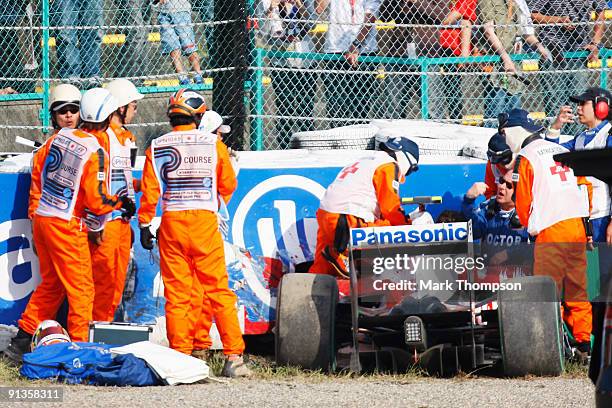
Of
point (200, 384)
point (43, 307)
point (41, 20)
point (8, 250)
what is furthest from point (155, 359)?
point (41, 20)

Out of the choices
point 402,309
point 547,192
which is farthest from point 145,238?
point 547,192

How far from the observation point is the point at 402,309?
28.3 ft

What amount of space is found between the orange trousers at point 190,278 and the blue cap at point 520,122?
2505mm

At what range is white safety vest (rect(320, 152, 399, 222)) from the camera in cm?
952

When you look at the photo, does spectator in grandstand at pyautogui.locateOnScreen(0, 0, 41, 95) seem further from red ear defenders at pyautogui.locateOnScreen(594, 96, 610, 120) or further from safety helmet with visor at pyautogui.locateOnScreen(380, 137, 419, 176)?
red ear defenders at pyautogui.locateOnScreen(594, 96, 610, 120)

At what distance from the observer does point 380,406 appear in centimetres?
722

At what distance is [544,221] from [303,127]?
10.0 ft

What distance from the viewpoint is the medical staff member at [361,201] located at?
951 centimetres

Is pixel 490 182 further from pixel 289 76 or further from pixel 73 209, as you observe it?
pixel 73 209

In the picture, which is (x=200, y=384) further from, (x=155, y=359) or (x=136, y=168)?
(x=136, y=168)

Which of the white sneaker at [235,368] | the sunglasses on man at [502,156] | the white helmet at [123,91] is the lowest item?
the white sneaker at [235,368]

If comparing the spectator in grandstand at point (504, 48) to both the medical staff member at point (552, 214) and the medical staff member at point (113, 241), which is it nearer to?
the medical staff member at point (552, 214)

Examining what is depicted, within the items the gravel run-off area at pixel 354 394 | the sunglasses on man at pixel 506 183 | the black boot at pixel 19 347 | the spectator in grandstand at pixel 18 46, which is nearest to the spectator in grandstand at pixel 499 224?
the sunglasses on man at pixel 506 183

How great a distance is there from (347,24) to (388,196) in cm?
258
